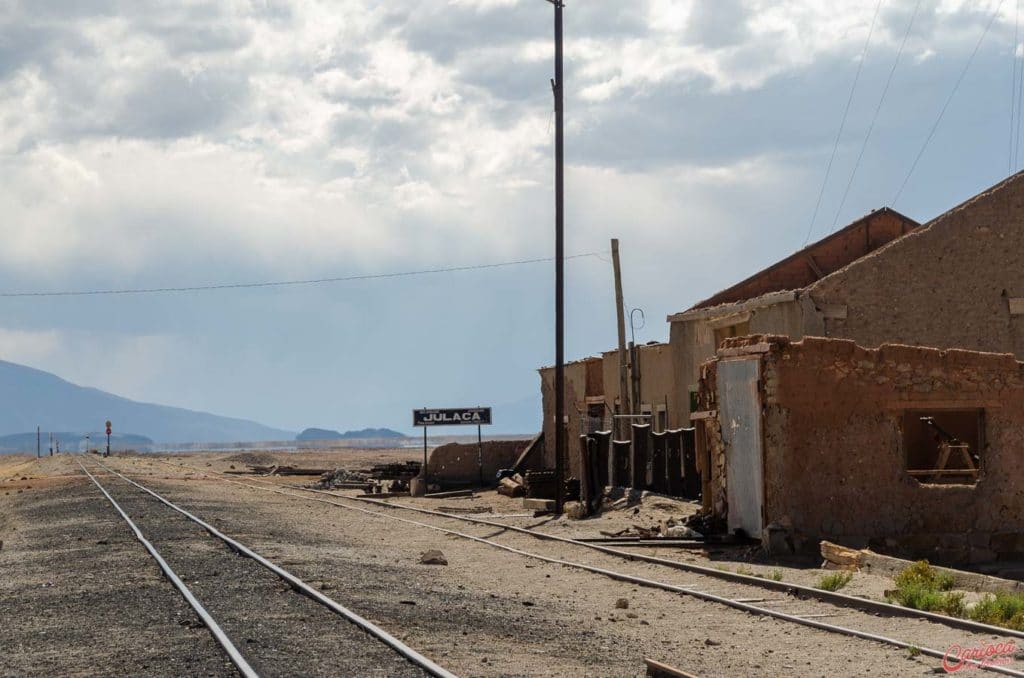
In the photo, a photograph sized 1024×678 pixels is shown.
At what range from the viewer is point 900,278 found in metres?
28.0

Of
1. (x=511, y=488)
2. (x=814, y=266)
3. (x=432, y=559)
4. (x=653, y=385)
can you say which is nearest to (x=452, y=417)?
(x=511, y=488)

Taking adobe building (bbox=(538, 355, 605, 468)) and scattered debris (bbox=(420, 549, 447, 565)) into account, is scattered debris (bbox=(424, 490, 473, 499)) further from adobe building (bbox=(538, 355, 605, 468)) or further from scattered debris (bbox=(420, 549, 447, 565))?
scattered debris (bbox=(420, 549, 447, 565))

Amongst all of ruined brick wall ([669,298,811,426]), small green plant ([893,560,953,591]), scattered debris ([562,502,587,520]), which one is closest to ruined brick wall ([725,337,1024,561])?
small green plant ([893,560,953,591])

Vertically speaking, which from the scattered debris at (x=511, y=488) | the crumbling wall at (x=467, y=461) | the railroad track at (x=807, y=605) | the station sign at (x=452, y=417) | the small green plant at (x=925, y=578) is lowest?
the railroad track at (x=807, y=605)

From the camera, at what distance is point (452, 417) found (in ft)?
149

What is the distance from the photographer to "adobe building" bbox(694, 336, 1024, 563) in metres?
20.8

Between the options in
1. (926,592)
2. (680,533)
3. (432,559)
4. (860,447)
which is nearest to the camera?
(926,592)

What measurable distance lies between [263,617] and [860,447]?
10978mm

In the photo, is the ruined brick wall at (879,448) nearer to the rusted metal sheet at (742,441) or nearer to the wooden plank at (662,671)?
the rusted metal sheet at (742,441)

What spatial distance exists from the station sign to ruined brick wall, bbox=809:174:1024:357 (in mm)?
18552

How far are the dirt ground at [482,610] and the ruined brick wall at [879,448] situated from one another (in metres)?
1.48

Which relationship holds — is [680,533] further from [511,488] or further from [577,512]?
[511,488]

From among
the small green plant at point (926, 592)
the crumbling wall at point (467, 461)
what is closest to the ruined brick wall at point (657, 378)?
the crumbling wall at point (467, 461)

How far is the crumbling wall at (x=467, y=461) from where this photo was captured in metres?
44.6
